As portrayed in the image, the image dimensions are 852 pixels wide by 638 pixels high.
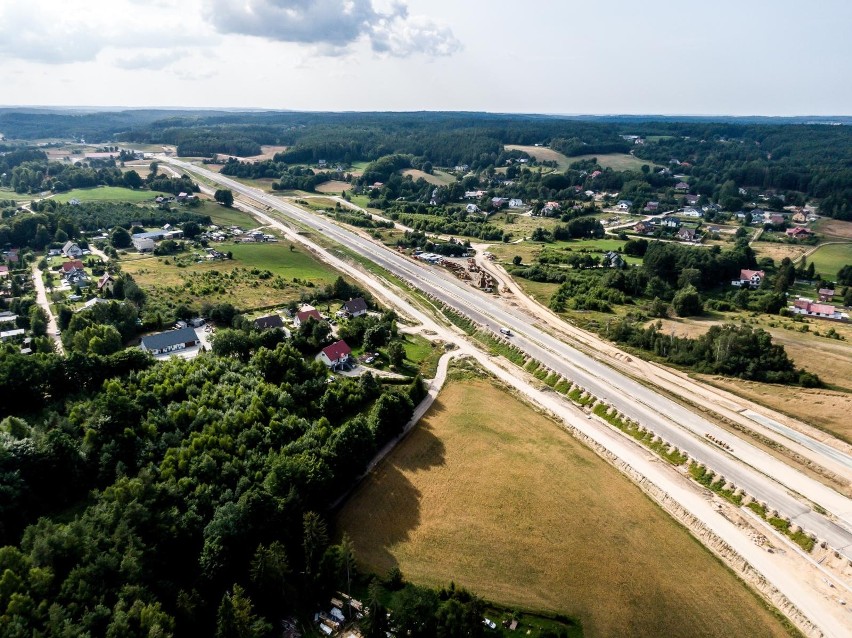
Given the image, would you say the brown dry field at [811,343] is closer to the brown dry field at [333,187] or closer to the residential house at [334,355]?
the residential house at [334,355]

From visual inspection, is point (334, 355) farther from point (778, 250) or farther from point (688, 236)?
point (778, 250)

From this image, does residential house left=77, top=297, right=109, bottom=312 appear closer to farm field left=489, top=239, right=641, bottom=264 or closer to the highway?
the highway

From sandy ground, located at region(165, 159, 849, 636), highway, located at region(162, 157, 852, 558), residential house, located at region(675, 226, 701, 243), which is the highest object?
residential house, located at region(675, 226, 701, 243)

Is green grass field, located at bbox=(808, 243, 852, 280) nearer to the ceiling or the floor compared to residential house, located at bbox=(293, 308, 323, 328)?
nearer to the floor

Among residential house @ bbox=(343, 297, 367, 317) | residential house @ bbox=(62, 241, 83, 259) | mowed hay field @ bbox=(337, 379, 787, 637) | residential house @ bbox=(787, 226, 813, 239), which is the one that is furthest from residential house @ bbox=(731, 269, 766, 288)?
residential house @ bbox=(62, 241, 83, 259)

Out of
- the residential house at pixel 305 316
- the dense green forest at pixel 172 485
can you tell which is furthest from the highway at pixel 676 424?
the residential house at pixel 305 316

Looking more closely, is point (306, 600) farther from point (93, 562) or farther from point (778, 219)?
point (778, 219)

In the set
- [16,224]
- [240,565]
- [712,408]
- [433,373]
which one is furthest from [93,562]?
[16,224]
